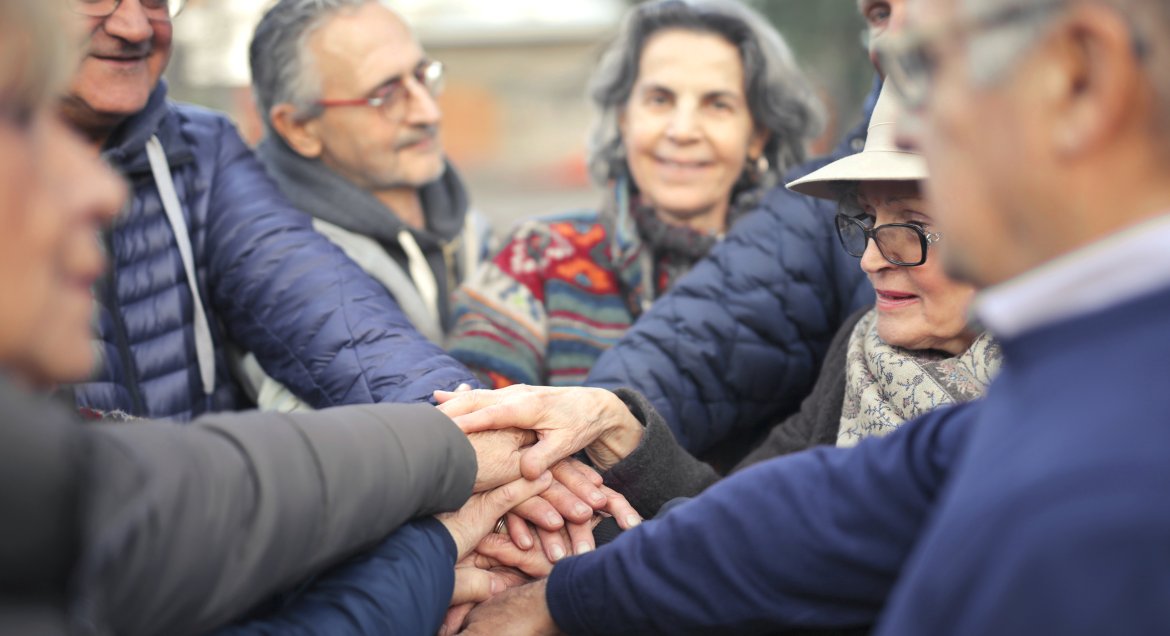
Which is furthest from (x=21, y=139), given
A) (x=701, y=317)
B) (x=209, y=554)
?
(x=701, y=317)

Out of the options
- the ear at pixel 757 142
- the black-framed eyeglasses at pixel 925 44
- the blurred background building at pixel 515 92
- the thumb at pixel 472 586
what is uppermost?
the black-framed eyeglasses at pixel 925 44

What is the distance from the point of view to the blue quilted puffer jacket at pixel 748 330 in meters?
3.02

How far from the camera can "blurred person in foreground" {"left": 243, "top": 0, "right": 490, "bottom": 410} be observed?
3.72 m

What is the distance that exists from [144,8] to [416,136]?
1181 mm

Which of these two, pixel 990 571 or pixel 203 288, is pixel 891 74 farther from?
pixel 203 288

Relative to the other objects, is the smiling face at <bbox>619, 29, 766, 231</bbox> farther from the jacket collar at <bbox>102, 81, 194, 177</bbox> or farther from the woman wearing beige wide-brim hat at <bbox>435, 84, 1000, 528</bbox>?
the jacket collar at <bbox>102, 81, 194, 177</bbox>

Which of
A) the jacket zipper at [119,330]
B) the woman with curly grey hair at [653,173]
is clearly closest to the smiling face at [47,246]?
the jacket zipper at [119,330]

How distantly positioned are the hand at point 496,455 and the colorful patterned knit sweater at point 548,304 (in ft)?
2.89

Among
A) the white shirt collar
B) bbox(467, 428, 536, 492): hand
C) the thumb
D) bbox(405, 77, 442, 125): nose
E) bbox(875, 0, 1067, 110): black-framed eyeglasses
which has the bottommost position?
the thumb


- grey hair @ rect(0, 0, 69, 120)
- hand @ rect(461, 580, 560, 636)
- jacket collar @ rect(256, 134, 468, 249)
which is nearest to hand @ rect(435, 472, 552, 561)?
hand @ rect(461, 580, 560, 636)

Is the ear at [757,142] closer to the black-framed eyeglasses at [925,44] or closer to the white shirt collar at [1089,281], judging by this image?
the black-framed eyeglasses at [925,44]

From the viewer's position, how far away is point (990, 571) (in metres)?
1.05

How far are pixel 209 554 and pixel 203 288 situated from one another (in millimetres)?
1799

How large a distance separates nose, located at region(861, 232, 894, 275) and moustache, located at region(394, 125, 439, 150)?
1.97 m
